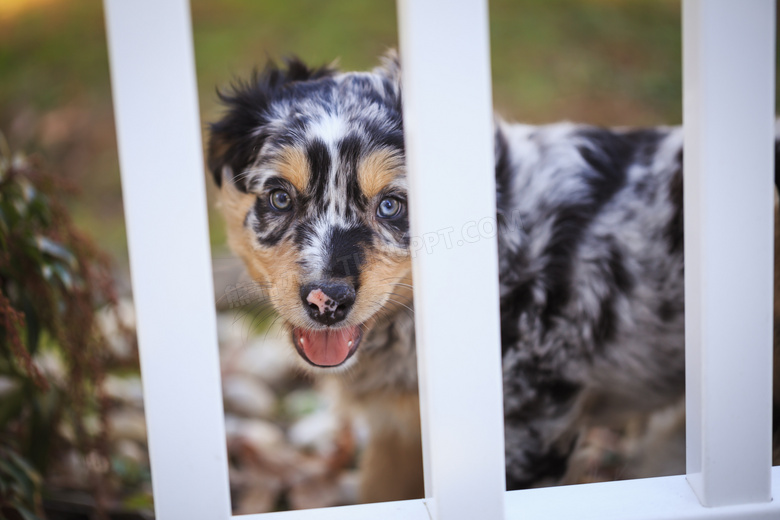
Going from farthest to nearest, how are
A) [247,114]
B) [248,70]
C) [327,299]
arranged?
[248,70], [247,114], [327,299]

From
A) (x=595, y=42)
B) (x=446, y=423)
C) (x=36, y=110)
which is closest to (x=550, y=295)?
(x=446, y=423)

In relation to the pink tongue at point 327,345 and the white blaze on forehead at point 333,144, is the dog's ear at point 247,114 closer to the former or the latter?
the white blaze on forehead at point 333,144

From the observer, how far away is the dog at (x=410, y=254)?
5.77ft

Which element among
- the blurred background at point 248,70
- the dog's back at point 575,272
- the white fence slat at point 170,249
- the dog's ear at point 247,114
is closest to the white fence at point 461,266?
the white fence slat at point 170,249

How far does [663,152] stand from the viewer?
2.55 meters

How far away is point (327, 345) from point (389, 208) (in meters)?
0.44

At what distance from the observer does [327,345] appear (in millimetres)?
1860

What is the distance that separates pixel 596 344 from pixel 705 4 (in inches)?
61.2

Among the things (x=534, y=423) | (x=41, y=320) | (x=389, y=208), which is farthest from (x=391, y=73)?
(x=41, y=320)

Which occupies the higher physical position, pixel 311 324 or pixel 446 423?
pixel 311 324

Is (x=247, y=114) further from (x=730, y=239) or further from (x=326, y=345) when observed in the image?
(x=730, y=239)

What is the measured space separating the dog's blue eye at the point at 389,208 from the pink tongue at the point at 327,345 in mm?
349

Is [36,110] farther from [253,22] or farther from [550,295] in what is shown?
[550,295]

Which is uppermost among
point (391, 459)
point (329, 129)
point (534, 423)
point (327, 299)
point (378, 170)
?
point (329, 129)
